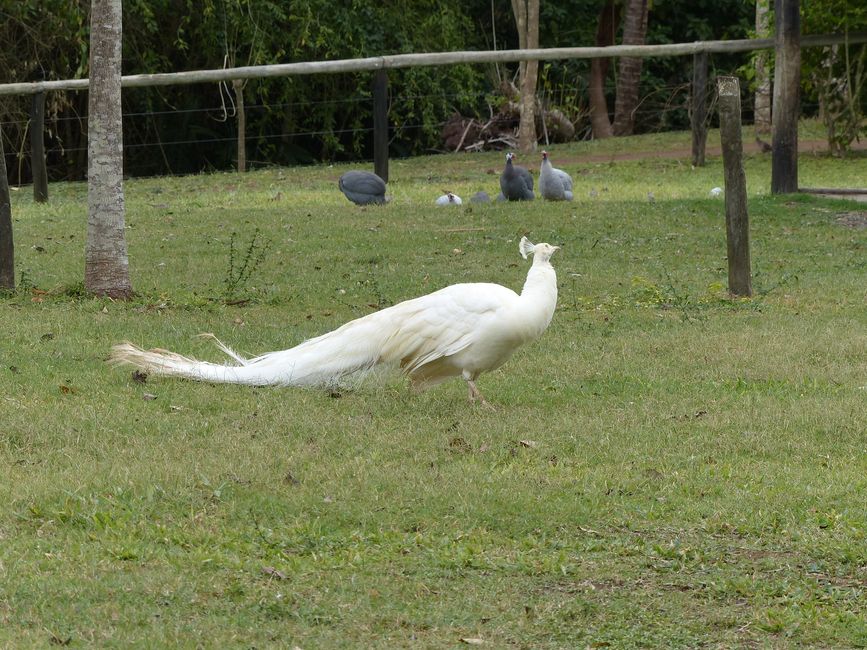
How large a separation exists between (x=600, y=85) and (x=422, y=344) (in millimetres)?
20315

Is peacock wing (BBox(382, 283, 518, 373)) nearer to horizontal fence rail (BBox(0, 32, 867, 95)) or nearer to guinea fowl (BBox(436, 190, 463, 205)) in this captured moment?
guinea fowl (BBox(436, 190, 463, 205))

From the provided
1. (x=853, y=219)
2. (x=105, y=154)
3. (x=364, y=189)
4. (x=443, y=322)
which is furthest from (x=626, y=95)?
(x=443, y=322)

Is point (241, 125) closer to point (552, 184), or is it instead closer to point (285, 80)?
point (285, 80)

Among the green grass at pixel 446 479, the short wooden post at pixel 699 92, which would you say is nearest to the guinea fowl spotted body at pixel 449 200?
the green grass at pixel 446 479

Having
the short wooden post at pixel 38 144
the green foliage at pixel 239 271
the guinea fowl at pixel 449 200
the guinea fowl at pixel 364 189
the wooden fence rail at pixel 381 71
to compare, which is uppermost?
the wooden fence rail at pixel 381 71

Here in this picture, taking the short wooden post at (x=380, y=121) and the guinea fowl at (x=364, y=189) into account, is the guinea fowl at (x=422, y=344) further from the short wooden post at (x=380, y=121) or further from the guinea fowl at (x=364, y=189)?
the short wooden post at (x=380, y=121)

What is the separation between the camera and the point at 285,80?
23531mm

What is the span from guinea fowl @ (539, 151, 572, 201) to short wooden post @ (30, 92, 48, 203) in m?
6.32

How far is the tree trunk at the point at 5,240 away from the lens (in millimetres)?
9781

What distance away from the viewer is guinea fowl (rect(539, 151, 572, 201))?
48.5 feet

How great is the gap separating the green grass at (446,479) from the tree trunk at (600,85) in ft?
50.9

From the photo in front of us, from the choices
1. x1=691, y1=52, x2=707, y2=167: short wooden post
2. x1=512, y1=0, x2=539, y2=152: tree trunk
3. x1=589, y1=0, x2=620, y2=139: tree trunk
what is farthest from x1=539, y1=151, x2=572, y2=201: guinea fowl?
x1=589, y1=0, x2=620, y2=139: tree trunk

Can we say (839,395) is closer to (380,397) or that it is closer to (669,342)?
(669,342)

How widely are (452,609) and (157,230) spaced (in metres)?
9.93
